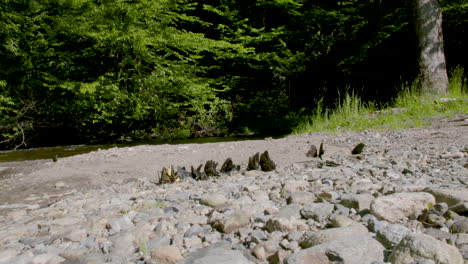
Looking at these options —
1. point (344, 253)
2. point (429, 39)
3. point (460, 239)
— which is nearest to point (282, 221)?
point (344, 253)

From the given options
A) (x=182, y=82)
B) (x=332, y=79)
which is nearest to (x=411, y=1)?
(x=332, y=79)

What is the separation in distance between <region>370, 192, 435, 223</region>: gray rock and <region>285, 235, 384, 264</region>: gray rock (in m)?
0.25

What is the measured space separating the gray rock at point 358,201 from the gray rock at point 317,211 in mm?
71

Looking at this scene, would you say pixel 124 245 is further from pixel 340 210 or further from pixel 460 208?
pixel 460 208

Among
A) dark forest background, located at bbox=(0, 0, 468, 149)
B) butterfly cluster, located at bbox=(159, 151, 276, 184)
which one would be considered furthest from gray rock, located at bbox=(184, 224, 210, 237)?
dark forest background, located at bbox=(0, 0, 468, 149)

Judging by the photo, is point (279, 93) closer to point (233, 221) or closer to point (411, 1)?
point (411, 1)

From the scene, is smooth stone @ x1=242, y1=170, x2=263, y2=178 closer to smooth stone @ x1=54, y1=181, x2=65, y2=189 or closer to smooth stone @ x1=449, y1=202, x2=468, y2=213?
smooth stone @ x1=449, y1=202, x2=468, y2=213

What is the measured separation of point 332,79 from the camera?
10484 mm

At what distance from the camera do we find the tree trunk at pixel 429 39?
6383 mm

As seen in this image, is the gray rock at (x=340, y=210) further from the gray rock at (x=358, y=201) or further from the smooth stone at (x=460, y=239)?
the smooth stone at (x=460, y=239)

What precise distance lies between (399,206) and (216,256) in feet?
2.45

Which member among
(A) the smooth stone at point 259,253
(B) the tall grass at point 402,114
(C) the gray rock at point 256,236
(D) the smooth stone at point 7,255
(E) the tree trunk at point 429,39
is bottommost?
(A) the smooth stone at point 259,253

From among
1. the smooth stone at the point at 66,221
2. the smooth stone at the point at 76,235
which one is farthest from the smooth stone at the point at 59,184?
the smooth stone at the point at 76,235

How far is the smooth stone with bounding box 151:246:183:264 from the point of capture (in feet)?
3.99
